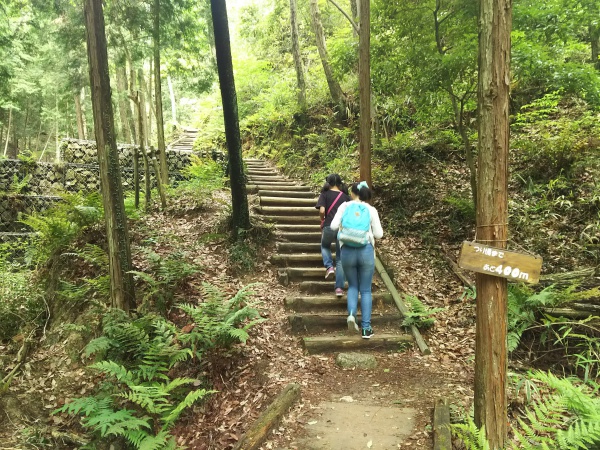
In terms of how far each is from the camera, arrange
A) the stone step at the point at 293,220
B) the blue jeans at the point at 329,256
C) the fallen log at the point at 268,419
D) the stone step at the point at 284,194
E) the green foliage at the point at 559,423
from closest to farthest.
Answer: the green foliage at the point at 559,423 < the fallen log at the point at 268,419 < the blue jeans at the point at 329,256 < the stone step at the point at 293,220 < the stone step at the point at 284,194

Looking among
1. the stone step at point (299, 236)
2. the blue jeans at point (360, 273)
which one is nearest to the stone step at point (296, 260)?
the stone step at point (299, 236)

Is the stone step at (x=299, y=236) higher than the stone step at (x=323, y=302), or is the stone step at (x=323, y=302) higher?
the stone step at (x=299, y=236)

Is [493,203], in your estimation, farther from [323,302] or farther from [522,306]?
[323,302]

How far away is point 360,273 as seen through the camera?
→ 561cm

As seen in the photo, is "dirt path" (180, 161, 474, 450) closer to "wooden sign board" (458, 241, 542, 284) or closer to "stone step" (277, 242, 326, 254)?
"stone step" (277, 242, 326, 254)

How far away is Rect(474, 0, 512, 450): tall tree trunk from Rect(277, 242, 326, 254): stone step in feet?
16.6

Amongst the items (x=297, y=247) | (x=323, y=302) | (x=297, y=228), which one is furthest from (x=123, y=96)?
(x=323, y=302)

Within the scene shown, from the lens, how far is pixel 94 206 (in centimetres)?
849

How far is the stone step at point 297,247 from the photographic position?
322 inches

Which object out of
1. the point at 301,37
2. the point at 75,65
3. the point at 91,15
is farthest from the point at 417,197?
the point at 301,37

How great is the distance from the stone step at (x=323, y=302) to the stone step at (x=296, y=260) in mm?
1274

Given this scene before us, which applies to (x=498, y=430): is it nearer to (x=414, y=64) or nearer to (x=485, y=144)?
(x=485, y=144)

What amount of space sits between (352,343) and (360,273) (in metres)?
1.01

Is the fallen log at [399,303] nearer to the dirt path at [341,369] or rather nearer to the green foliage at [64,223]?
the dirt path at [341,369]
